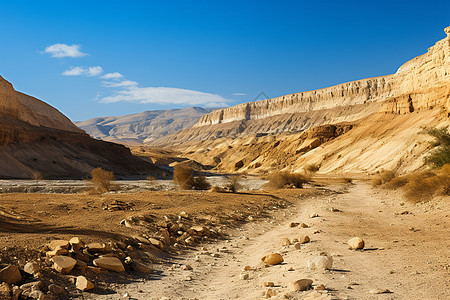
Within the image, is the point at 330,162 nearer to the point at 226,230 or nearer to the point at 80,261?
the point at 226,230

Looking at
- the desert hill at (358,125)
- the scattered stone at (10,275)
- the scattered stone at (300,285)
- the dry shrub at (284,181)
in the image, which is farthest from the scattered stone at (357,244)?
the desert hill at (358,125)

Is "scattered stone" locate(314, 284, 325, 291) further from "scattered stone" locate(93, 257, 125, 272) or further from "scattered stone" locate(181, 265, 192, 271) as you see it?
"scattered stone" locate(93, 257, 125, 272)

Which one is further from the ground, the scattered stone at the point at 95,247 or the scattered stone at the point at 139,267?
the scattered stone at the point at 95,247

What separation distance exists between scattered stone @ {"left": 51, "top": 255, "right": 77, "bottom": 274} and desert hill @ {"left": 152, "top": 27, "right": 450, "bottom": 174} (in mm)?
38318

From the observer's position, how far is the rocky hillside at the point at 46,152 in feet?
140

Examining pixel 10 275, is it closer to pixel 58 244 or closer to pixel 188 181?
pixel 58 244

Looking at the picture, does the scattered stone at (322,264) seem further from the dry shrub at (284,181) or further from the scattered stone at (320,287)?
the dry shrub at (284,181)

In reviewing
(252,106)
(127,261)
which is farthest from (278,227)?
(252,106)

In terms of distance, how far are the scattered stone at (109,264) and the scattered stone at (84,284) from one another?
784 millimetres

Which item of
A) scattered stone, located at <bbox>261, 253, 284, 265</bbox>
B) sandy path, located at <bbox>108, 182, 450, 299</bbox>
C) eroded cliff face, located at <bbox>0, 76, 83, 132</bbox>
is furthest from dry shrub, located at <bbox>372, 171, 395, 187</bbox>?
eroded cliff face, located at <bbox>0, 76, 83, 132</bbox>

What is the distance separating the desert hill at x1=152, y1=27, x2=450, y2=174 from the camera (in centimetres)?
4575

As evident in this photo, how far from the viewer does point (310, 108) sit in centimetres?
12425

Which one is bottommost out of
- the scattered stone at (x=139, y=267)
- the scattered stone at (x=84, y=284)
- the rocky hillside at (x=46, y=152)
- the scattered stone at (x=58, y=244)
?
the scattered stone at (x=139, y=267)

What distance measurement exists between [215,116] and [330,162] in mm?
122634
